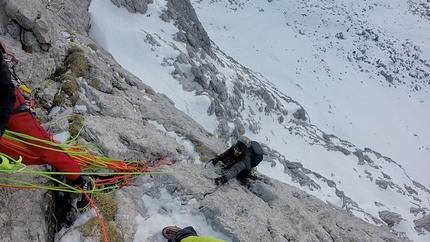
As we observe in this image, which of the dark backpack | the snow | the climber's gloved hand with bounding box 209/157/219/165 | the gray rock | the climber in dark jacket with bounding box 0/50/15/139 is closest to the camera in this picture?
the climber in dark jacket with bounding box 0/50/15/139

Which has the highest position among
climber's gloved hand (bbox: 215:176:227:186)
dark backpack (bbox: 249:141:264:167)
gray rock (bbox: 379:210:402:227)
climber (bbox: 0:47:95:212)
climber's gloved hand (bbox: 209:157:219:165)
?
climber (bbox: 0:47:95:212)

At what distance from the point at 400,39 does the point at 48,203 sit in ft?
177

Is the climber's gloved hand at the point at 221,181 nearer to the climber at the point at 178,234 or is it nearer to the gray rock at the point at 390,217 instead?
the climber at the point at 178,234

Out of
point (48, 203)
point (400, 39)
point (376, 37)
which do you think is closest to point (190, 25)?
point (48, 203)

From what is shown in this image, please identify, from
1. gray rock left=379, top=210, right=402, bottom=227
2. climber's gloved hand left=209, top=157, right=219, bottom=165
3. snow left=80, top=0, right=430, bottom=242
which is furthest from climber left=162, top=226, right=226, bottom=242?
gray rock left=379, top=210, right=402, bottom=227

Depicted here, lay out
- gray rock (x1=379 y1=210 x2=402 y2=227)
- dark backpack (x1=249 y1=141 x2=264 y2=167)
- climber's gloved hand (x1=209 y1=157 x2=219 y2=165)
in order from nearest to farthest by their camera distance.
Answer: dark backpack (x1=249 y1=141 x2=264 y2=167) → climber's gloved hand (x1=209 y1=157 x2=219 y2=165) → gray rock (x1=379 y1=210 x2=402 y2=227)

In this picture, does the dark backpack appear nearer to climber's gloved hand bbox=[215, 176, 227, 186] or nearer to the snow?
→ climber's gloved hand bbox=[215, 176, 227, 186]

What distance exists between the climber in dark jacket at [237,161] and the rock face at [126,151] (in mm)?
295

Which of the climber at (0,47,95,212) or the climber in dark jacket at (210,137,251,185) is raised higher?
the climber at (0,47,95,212)

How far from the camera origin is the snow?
60.5 feet

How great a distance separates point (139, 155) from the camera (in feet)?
24.2

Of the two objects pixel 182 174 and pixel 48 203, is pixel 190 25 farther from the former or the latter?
pixel 48 203

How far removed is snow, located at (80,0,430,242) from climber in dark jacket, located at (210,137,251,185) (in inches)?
59.8

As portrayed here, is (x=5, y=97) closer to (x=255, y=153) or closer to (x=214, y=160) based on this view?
(x=214, y=160)
